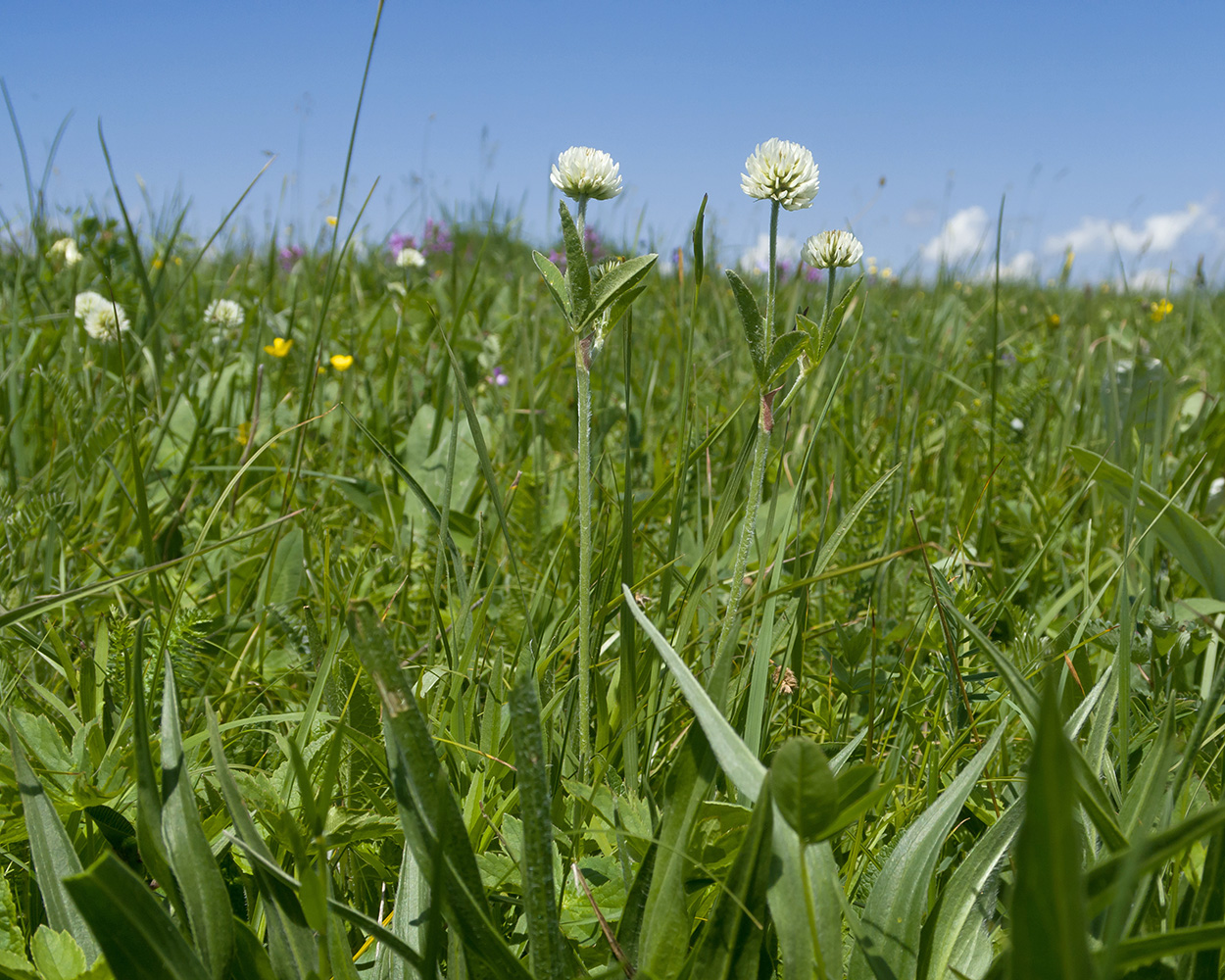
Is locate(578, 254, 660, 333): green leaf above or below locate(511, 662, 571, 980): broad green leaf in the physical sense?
above

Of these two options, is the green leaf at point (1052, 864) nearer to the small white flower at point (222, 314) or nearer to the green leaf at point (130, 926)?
the green leaf at point (130, 926)

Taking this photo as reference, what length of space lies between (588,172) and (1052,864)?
0.63m

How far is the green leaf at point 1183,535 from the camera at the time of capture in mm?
1257

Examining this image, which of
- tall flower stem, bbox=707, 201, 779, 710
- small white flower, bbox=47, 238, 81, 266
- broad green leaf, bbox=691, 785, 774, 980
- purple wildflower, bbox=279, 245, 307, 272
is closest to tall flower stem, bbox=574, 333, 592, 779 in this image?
tall flower stem, bbox=707, 201, 779, 710

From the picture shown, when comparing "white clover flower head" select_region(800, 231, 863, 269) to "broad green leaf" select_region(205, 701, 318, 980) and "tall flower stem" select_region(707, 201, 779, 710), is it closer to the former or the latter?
"tall flower stem" select_region(707, 201, 779, 710)

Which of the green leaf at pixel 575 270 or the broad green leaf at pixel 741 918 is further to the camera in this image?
the green leaf at pixel 575 270

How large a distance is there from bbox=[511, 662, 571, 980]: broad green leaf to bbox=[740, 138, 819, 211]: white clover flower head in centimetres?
52

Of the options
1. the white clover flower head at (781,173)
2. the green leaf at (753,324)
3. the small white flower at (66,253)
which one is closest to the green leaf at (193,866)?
the green leaf at (753,324)

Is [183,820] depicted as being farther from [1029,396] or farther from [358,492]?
[1029,396]

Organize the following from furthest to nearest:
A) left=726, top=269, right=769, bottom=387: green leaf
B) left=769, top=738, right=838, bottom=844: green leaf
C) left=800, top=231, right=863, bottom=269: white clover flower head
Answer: left=800, top=231, right=863, bottom=269: white clover flower head, left=726, top=269, right=769, bottom=387: green leaf, left=769, top=738, right=838, bottom=844: green leaf

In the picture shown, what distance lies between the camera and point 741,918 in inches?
24.2

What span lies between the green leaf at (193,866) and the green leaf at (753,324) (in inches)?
22.8

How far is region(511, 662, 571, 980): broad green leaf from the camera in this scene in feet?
1.80

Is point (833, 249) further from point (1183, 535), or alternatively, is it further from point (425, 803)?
point (1183, 535)
